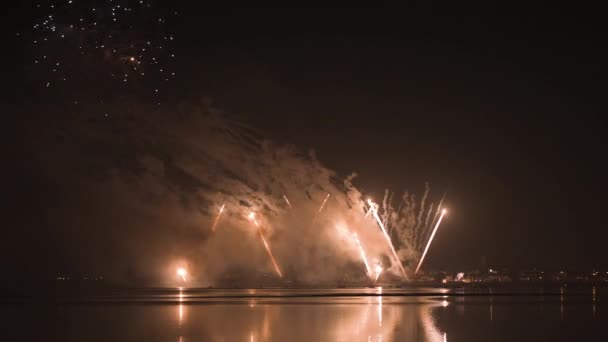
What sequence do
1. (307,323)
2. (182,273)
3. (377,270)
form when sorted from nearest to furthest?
(307,323) → (377,270) → (182,273)

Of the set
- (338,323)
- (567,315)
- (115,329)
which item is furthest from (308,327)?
(567,315)

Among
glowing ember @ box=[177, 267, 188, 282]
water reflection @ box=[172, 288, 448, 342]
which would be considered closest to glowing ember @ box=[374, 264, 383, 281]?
glowing ember @ box=[177, 267, 188, 282]

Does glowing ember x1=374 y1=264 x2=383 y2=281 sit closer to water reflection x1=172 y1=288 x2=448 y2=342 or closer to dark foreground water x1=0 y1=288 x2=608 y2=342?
dark foreground water x1=0 y1=288 x2=608 y2=342

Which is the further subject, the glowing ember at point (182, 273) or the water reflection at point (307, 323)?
the glowing ember at point (182, 273)

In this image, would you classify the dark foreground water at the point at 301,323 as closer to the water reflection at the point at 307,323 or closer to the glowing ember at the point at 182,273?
the water reflection at the point at 307,323

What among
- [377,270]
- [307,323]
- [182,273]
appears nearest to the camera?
[307,323]

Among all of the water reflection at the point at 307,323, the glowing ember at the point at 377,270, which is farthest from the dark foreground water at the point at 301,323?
the glowing ember at the point at 377,270

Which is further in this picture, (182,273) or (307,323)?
(182,273)

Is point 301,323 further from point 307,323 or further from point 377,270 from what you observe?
point 377,270

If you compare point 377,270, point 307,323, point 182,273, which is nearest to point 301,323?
point 307,323

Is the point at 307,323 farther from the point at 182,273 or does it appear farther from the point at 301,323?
the point at 182,273

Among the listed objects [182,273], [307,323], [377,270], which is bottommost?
Answer: [307,323]

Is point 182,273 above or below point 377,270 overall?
above

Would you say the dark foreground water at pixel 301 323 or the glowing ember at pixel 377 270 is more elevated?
the glowing ember at pixel 377 270
